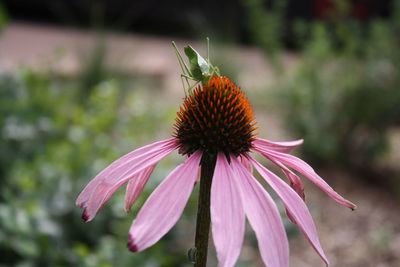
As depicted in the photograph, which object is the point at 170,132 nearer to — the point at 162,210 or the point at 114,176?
the point at 114,176

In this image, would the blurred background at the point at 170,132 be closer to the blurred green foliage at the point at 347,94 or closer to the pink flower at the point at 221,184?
the blurred green foliage at the point at 347,94

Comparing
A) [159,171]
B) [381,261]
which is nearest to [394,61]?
[381,261]

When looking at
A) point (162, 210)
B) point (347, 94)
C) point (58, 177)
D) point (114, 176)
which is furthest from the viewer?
point (347, 94)

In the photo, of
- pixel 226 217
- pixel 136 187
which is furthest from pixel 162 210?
pixel 136 187

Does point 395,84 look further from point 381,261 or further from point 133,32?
point 133,32

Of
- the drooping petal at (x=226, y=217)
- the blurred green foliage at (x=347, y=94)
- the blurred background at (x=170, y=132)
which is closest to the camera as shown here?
the drooping petal at (x=226, y=217)

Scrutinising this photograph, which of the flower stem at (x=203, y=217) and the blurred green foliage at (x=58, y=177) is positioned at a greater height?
the flower stem at (x=203, y=217)

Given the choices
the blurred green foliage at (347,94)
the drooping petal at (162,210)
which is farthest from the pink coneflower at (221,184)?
the blurred green foliage at (347,94)
